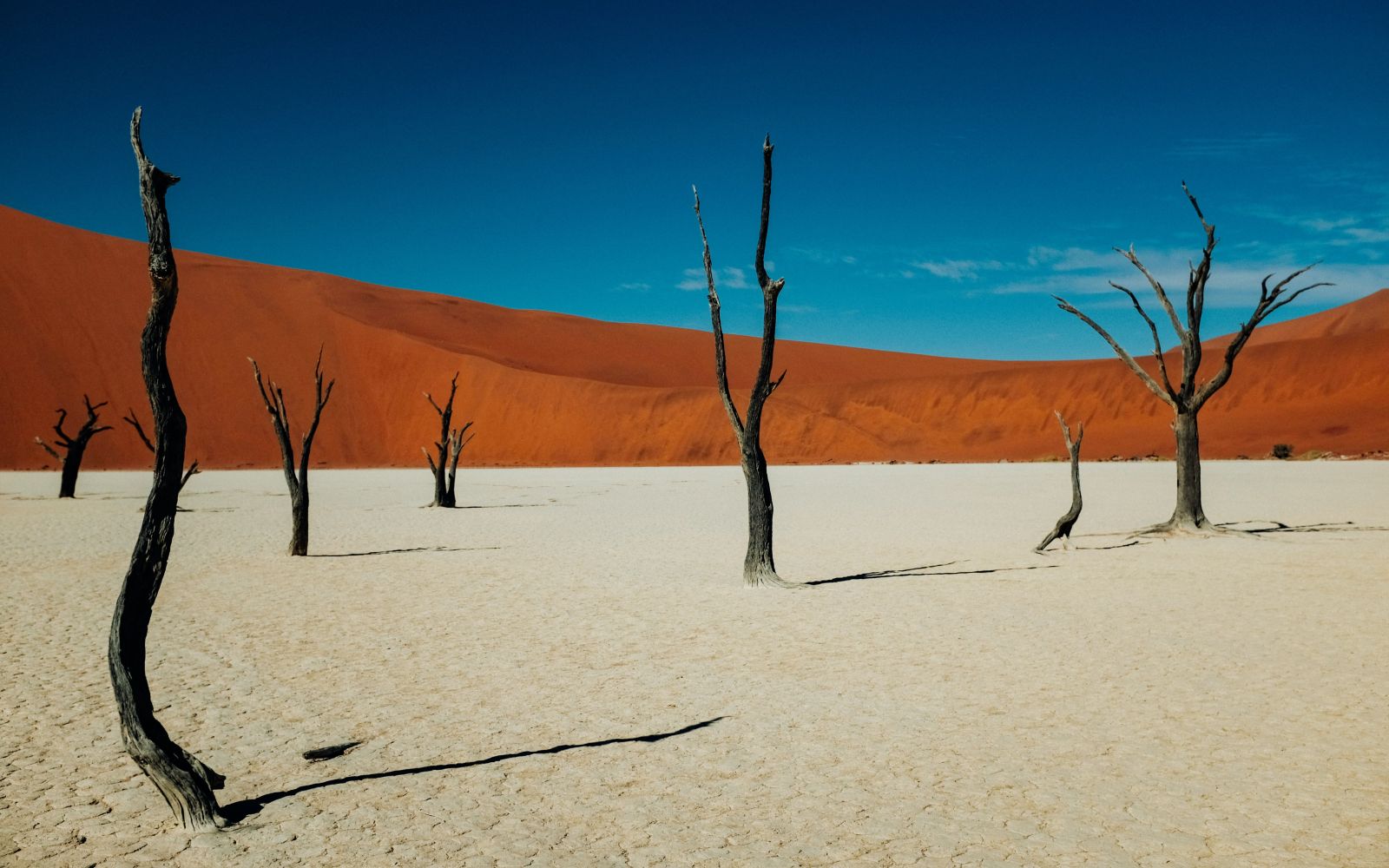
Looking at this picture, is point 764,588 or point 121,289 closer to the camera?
point 764,588

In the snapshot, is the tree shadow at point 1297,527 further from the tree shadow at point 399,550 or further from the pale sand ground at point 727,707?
the tree shadow at point 399,550

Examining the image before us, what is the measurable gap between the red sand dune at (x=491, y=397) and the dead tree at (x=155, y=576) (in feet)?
188

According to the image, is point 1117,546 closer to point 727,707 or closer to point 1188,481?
point 1188,481

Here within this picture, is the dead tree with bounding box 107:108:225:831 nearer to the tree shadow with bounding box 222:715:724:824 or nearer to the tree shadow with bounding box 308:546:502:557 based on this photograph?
the tree shadow with bounding box 222:715:724:824

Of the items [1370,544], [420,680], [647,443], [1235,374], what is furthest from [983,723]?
[1235,374]

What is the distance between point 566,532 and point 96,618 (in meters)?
9.60

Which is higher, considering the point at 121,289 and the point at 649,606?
the point at 121,289

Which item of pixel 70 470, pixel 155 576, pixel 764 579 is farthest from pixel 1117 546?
pixel 70 470

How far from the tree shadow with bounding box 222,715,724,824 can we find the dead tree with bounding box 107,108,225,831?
5.6 inches

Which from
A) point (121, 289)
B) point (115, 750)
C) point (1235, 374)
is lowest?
point (115, 750)

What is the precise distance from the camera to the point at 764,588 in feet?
37.7

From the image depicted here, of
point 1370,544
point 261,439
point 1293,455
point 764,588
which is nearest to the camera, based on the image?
point 764,588

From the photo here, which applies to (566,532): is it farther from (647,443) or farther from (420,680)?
(647,443)

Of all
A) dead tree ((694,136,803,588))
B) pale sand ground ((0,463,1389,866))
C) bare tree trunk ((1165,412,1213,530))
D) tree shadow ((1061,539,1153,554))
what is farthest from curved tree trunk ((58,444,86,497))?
bare tree trunk ((1165,412,1213,530))
